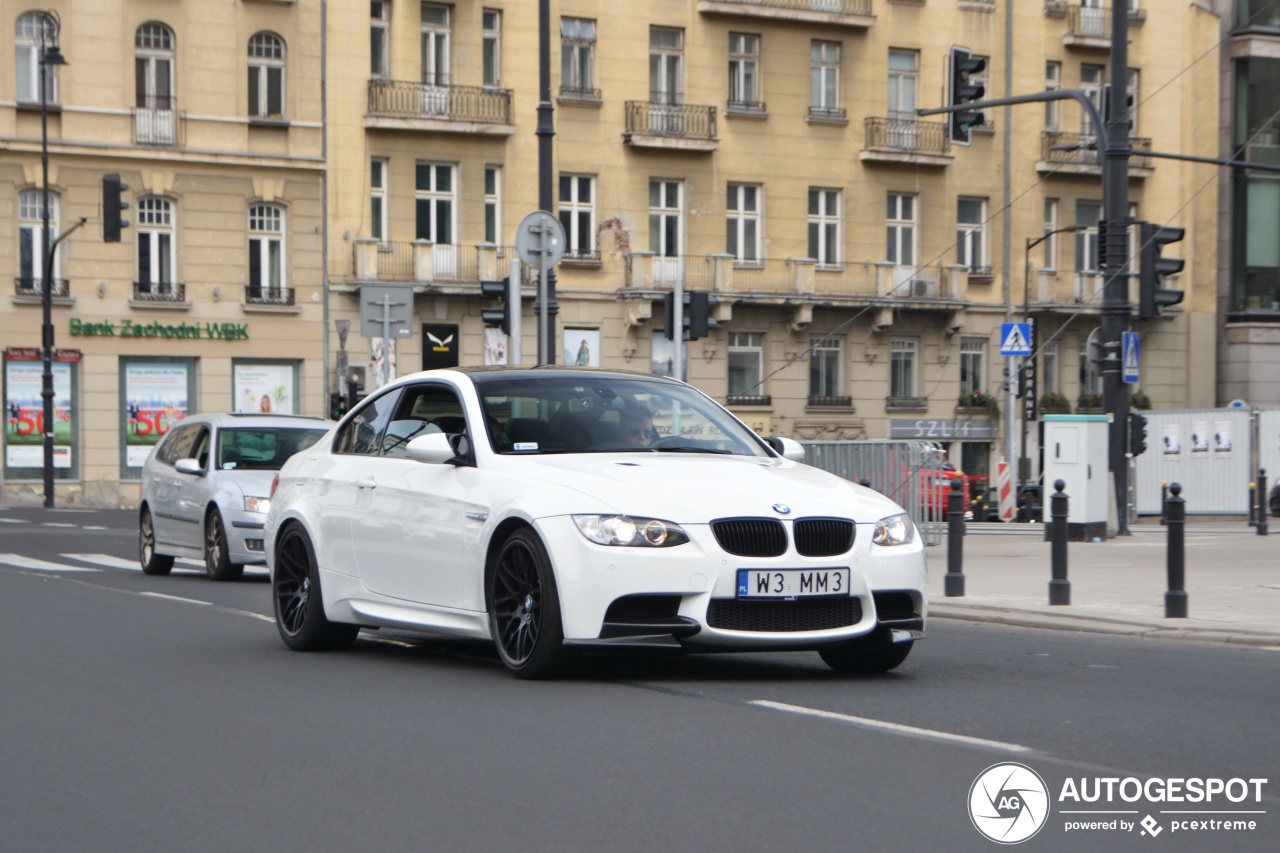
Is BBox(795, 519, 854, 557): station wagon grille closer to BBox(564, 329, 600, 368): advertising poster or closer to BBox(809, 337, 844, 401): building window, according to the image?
BBox(564, 329, 600, 368): advertising poster

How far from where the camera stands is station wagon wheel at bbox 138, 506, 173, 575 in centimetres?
1923

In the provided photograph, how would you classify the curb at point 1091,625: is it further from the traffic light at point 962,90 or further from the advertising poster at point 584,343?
the advertising poster at point 584,343

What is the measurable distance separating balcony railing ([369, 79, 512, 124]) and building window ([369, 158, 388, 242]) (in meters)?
1.23

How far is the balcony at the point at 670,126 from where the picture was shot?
4322 cm

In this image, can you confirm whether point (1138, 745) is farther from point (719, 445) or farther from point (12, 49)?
point (12, 49)

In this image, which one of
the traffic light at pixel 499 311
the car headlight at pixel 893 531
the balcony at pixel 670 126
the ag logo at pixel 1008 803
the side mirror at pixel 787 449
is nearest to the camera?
the ag logo at pixel 1008 803

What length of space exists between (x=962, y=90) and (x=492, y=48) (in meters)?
20.9

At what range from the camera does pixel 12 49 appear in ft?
131

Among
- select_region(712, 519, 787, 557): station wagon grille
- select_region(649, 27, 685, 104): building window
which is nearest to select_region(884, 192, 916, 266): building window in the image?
select_region(649, 27, 685, 104): building window

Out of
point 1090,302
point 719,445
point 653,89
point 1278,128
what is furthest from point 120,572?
point 1278,128

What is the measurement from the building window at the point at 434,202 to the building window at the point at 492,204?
2.75ft

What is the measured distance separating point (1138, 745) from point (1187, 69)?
149 feet

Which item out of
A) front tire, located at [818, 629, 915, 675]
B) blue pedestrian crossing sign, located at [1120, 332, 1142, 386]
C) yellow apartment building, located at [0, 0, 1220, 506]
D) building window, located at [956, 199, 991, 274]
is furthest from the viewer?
building window, located at [956, 199, 991, 274]

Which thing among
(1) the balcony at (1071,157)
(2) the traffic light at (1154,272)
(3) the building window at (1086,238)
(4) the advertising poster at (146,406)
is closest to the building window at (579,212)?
(4) the advertising poster at (146,406)
